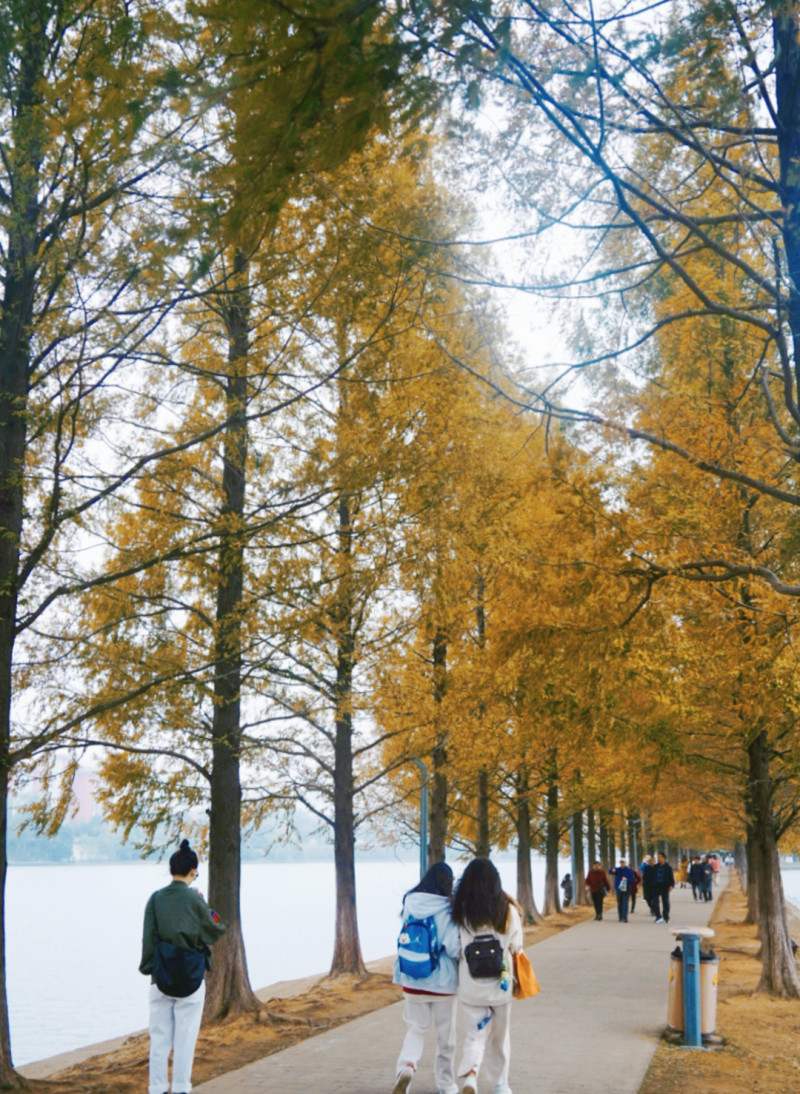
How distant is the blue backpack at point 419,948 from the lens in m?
6.91

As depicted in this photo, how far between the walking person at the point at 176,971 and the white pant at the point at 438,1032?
1385 mm

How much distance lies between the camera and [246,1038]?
1086cm

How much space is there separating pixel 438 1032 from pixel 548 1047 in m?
2.47

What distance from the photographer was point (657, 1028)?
10156 millimetres

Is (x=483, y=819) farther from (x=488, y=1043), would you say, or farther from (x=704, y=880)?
(x=704, y=880)

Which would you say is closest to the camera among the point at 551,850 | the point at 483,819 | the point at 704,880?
the point at 483,819

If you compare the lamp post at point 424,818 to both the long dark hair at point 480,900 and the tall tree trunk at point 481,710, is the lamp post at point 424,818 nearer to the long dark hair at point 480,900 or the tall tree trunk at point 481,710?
the tall tree trunk at point 481,710

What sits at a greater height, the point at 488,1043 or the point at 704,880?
the point at 488,1043

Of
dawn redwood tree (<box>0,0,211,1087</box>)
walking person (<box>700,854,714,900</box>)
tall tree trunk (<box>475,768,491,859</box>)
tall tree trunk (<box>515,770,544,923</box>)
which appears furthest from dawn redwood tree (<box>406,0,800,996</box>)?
walking person (<box>700,854,714,900</box>)

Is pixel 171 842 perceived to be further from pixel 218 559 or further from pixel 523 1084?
pixel 523 1084

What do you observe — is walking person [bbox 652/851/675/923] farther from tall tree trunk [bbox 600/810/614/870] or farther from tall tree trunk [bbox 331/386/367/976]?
tall tree trunk [bbox 331/386/367/976]

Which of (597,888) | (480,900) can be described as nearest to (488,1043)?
Answer: (480,900)

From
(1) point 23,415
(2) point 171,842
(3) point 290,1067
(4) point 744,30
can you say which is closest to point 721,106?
(4) point 744,30

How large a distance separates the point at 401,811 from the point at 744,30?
1717 cm
